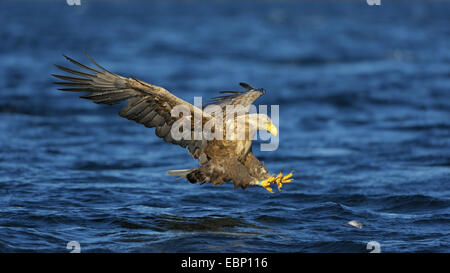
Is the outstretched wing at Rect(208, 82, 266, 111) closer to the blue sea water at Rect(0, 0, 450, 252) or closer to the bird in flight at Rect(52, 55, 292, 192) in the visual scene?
the bird in flight at Rect(52, 55, 292, 192)

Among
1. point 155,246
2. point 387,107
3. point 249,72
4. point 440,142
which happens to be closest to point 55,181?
point 155,246

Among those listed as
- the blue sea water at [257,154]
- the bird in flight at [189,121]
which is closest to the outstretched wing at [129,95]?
the bird in flight at [189,121]

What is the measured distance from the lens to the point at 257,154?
11320 mm

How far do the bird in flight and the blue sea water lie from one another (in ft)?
2.19

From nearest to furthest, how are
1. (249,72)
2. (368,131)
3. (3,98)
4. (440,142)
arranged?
(440,142)
(368,131)
(3,98)
(249,72)

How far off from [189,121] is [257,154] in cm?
486

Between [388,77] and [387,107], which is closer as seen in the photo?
[387,107]

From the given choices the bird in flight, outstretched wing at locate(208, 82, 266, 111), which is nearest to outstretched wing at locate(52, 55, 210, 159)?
the bird in flight

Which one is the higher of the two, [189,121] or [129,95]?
[129,95]

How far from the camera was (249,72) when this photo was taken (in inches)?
851

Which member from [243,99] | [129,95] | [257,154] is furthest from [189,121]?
[257,154]

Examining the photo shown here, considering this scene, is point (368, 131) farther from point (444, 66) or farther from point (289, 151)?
point (444, 66)

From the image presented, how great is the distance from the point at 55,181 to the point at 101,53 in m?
17.3

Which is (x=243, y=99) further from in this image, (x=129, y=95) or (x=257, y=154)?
→ (x=257, y=154)
